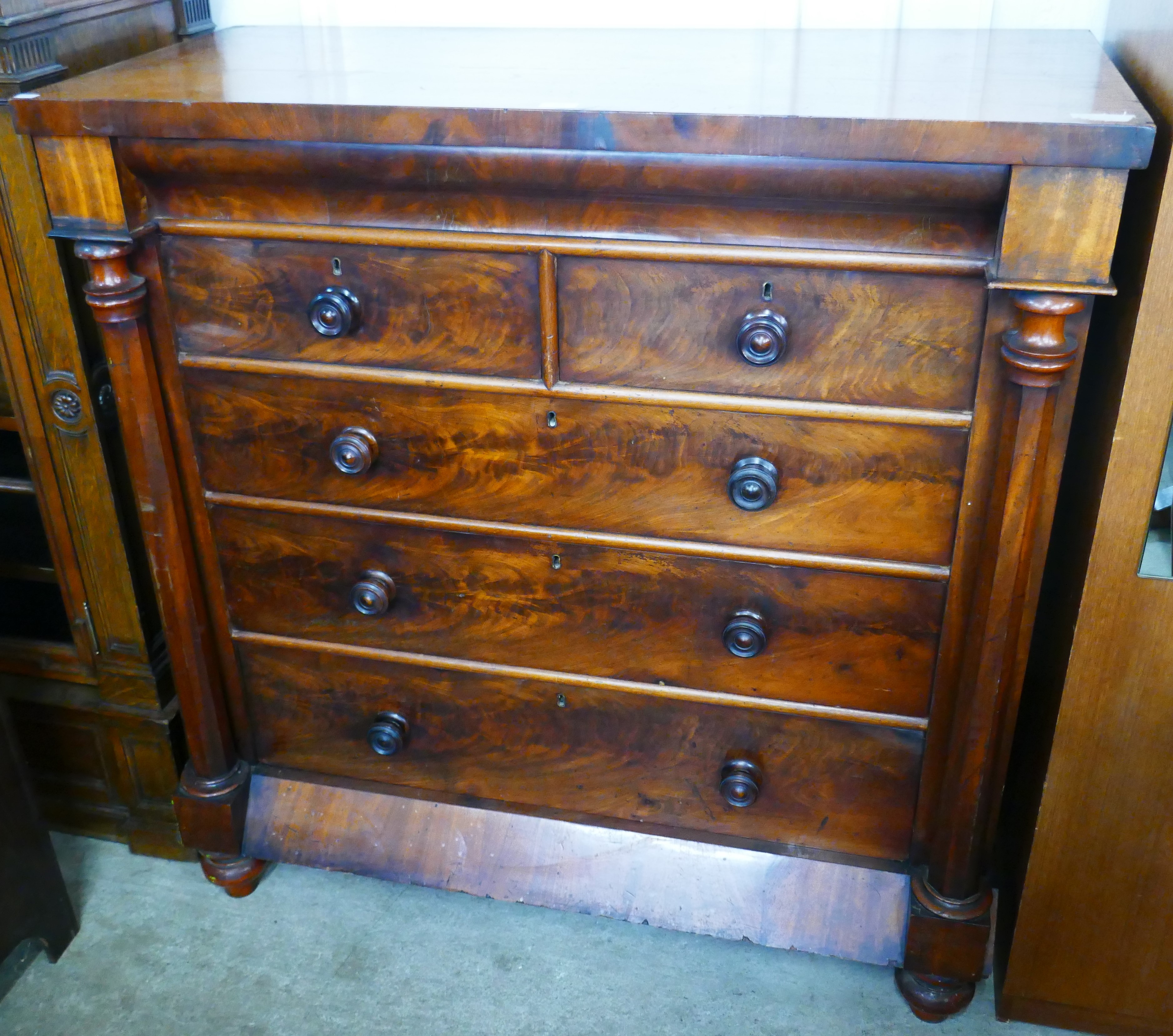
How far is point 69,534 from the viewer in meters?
1.72

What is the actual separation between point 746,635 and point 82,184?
97 centimetres

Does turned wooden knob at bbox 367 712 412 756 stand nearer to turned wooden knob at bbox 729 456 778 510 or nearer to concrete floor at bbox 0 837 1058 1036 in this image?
concrete floor at bbox 0 837 1058 1036

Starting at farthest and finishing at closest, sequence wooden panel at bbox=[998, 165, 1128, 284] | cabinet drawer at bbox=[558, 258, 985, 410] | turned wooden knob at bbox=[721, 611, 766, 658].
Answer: turned wooden knob at bbox=[721, 611, 766, 658]
cabinet drawer at bbox=[558, 258, 985, 410]
wooden panel at bbox=[998, 165, 1128, 284]

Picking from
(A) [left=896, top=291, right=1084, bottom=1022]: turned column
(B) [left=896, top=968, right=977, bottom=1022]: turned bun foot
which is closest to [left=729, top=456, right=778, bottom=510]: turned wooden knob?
(A) [left=896, top=291, right=1084, bottom=1022]: turned column

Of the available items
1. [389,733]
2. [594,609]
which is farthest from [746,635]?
[389,733]

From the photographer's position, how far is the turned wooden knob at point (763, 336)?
4.08 ft

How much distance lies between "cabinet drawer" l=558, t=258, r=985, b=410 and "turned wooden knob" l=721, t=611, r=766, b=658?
30 centimetres

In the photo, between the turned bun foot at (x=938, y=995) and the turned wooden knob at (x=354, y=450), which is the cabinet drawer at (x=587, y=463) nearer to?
the turned wooden knob at (x=354, y=450)

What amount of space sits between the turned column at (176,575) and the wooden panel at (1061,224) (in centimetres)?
100

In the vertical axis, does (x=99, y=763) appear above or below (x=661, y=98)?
below

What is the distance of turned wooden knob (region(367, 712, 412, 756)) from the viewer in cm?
165

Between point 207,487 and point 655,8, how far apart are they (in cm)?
97

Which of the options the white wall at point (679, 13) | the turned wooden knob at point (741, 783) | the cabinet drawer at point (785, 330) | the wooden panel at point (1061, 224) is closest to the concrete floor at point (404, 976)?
the turned wooden knob at point (741, 783)

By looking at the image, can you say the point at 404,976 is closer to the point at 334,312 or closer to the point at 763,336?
the point at 334,312
